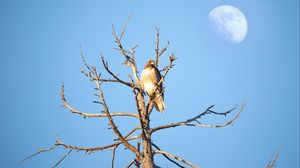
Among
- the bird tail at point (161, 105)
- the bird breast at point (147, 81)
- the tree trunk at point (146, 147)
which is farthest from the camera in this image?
the bird breast at point (147, 81)

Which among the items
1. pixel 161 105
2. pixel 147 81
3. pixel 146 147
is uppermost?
pixel 147 81

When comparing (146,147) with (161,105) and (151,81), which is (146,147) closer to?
(161,105)

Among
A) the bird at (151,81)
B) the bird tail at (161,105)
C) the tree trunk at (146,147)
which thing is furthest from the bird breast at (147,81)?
the tree trunk at (146,147)

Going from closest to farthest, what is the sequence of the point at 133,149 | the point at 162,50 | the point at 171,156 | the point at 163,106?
the point at 133,149 → the point at 171,156 → the point at 162,50 → the point at 163,106

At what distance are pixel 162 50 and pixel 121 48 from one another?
89 centimetres

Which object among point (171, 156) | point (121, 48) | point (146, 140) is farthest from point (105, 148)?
point (121, 48)

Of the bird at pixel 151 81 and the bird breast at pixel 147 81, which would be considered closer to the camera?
the bird at pixel 151 81

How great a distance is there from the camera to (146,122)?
5.82m

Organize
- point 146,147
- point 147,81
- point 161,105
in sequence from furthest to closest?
point 147,81 → point 161,105 → point 146,147

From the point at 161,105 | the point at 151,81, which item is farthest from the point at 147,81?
the point at 161,105

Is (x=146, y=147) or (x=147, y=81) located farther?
(x=147, y=81)

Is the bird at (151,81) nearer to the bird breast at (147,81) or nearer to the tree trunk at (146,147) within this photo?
the bird breast at (147,81)

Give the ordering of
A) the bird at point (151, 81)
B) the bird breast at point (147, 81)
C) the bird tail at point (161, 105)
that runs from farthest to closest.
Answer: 1. the bird breast at point (147, 81)
2. the bird at point (151, 81)
3. the bird tail at point (161, 105)

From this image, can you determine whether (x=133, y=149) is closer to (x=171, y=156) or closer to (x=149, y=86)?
(x=171, y=156)
